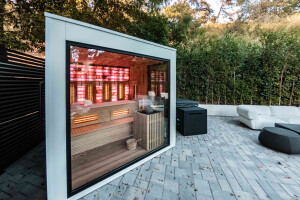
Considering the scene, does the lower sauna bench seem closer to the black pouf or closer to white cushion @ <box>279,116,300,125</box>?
the black pouf

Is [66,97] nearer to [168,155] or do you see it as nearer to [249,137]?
[168,155]

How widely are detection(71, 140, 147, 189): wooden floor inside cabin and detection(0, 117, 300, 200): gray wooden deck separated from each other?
0.28 m

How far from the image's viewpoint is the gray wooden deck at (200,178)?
5.54ft

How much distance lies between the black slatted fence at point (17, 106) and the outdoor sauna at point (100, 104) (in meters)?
0.52

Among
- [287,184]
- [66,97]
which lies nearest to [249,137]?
[287,184]

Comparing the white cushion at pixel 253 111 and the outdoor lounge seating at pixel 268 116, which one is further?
the white cushion at pixel 253 111

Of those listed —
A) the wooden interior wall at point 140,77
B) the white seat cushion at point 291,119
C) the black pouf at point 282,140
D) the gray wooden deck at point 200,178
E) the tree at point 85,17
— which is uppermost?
the tree at point 85,17

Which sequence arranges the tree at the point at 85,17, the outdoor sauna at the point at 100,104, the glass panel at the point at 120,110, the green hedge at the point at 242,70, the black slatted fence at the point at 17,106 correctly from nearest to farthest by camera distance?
the outdoor sauna at the point at 100,104 → the black slatted fence at the point at 17,106 → the glass panel at the point at 120,110 → the tree at the point at 85,17 → the green hedge at the point at 242,70

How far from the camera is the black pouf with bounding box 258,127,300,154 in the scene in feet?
8.52

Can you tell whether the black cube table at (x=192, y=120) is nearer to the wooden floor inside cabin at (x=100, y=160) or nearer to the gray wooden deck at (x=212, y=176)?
the gray wooden deck at (x=212, y=176)

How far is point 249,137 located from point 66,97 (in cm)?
422

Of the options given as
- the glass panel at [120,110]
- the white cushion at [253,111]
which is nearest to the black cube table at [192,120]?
the glass panel at [120,110]

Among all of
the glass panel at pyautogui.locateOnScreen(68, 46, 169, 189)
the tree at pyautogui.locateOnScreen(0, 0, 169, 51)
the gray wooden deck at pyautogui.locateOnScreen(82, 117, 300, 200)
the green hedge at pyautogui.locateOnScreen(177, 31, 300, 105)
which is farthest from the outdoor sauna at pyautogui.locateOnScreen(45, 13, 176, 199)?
the green hedge at pyautogui.locateOnScreen(177, 31, 300, 105)

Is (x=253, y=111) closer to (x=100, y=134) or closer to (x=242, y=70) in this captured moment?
(x=242, y=70)
